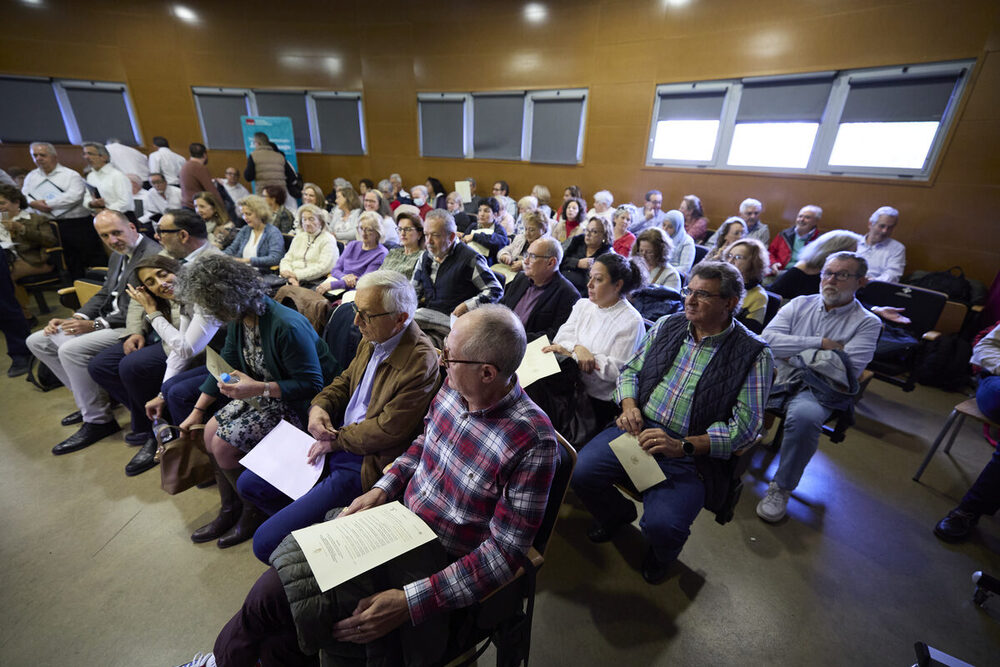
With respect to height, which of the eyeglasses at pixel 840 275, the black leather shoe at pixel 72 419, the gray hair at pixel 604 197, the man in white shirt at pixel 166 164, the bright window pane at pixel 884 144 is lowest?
the black leather shoe at pixel 72 419

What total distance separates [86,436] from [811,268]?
5.34 meters

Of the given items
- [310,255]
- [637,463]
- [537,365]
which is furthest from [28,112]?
[637,463]

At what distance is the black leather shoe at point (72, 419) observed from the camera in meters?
2.73

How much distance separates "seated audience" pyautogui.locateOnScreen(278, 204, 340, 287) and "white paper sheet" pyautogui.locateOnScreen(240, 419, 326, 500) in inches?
89.4

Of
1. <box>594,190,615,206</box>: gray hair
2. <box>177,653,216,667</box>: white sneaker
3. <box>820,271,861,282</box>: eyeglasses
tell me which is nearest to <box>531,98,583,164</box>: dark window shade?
<box>594,190,615,206</box>: gray hair

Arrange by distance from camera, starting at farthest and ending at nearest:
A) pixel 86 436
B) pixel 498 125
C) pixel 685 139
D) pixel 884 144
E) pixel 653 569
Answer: pixel 498 125
pixel 685 139
pixel 884 144
pixel 86 436
pixel 653 569

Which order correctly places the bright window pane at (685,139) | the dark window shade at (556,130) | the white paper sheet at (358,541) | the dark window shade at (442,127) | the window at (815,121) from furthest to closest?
the dark window shade at (442,127) → the dark window shade at (556,130) → the bright window pane at (685,139) → the window at (815,121) → the white paper sheet at (358,541)

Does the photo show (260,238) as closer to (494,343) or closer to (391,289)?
(391,289)

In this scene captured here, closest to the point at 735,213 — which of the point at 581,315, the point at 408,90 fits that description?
the point at 581,315

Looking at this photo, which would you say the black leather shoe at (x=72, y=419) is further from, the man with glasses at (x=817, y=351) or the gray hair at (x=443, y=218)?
the man with glasses at (x=817, y=351)

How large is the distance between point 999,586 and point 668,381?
61.0 inches

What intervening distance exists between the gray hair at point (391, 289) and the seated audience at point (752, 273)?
2131 millimetres

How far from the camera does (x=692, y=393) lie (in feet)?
5.64

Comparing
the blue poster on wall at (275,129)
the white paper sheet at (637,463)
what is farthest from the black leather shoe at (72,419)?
the blue poster on wall at (275,129)
